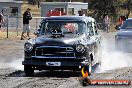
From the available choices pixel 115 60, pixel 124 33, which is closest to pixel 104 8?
pixel 124 33

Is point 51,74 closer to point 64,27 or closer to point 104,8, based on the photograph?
point 64,27

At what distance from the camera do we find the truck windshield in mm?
12930

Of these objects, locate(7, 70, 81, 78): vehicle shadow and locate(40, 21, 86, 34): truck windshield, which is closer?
locate(7, 70, 81, 78): vehicle shadow

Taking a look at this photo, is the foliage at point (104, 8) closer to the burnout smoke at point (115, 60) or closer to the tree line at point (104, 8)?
the tree line at point (104, 8)

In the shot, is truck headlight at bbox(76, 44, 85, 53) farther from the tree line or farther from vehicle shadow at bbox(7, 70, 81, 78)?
the tree line

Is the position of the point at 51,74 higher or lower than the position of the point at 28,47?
lower

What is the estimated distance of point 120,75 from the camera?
40.5 feet

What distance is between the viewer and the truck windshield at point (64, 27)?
509 inches

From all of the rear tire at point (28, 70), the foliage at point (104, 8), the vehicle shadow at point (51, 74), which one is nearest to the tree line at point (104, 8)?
the foliage at point (104, 8)

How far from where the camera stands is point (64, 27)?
42.7ft

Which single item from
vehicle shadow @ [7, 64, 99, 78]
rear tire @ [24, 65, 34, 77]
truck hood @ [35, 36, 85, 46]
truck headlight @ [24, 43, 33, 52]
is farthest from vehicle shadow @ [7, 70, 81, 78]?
truck hood @ [35, 36, 85, 46]

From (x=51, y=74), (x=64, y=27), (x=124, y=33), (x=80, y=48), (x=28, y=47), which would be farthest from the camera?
(x=124, y=33)

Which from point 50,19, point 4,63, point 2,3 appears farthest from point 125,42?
point 2,3

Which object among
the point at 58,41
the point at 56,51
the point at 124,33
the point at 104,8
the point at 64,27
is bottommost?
the point at 56,51
